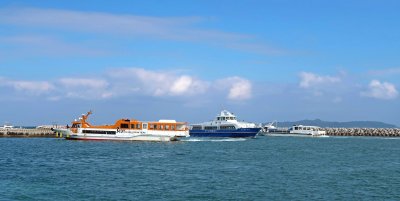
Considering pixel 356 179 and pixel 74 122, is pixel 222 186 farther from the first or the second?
pixel 74 122

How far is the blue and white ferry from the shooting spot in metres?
126

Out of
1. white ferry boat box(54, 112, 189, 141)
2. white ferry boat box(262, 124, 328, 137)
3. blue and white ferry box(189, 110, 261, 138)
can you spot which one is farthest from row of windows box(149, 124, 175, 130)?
white ferry boat box(262, 124, 328, 137)

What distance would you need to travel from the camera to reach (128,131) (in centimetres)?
9512

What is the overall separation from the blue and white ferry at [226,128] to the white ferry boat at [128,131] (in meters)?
30.6

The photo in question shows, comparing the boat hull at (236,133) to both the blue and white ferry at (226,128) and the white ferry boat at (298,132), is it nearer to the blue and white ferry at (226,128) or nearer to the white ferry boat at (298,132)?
the blue and white ferry at (226,128)

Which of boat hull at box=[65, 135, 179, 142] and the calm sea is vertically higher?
boat hull at box=[65, 135, 179, 142]

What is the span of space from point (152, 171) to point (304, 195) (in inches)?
699

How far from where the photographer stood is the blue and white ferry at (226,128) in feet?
413

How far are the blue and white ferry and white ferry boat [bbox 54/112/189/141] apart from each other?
3064 cm

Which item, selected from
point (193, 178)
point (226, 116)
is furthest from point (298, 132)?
point (193, 178)

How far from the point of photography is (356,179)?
43.0 m

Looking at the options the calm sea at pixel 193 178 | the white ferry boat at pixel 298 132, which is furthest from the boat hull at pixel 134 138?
the white ferry boat at pixel 298 132

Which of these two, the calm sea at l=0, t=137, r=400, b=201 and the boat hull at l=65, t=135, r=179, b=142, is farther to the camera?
the boat hull at l=65, t=135, r=179, b=142

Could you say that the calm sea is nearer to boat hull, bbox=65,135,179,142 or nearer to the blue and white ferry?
boat hull, bbox=65,135,179,142
